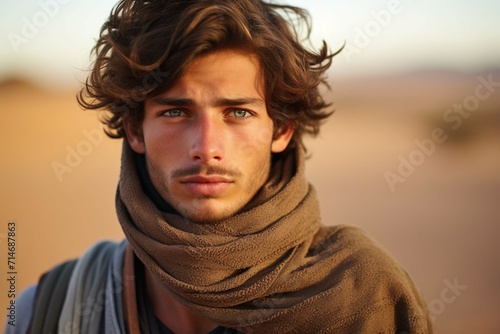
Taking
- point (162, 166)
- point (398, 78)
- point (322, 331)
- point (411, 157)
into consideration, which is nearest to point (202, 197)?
point (162, 166)

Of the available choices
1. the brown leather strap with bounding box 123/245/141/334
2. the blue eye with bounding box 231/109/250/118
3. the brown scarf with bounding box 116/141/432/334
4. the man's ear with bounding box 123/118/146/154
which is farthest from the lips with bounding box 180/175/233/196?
the brown leather strap with bounding box 123/245/141/334

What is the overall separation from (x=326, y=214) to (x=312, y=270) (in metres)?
8.39

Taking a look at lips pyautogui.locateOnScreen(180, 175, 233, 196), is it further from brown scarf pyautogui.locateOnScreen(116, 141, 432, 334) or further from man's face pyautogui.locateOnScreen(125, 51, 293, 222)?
brown scarf pyautogui.locateOnScreen(116, 141, 432, 334)

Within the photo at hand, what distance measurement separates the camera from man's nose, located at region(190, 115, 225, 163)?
9.71 ft

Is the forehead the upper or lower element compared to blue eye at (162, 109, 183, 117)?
upper

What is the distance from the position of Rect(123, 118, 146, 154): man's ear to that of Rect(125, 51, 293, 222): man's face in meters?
0.19

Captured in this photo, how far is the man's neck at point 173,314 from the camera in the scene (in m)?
3.27

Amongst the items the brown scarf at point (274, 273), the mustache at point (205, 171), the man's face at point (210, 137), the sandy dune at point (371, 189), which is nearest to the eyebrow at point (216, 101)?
the man's face at point (210, 137)

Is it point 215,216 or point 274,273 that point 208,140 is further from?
point 274,273

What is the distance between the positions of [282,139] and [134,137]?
2.67 ft

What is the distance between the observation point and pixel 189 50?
10.1 feet

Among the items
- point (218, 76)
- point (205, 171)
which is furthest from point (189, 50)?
point (205, 171)

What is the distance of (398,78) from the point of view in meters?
41.6

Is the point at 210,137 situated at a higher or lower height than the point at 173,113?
lower
